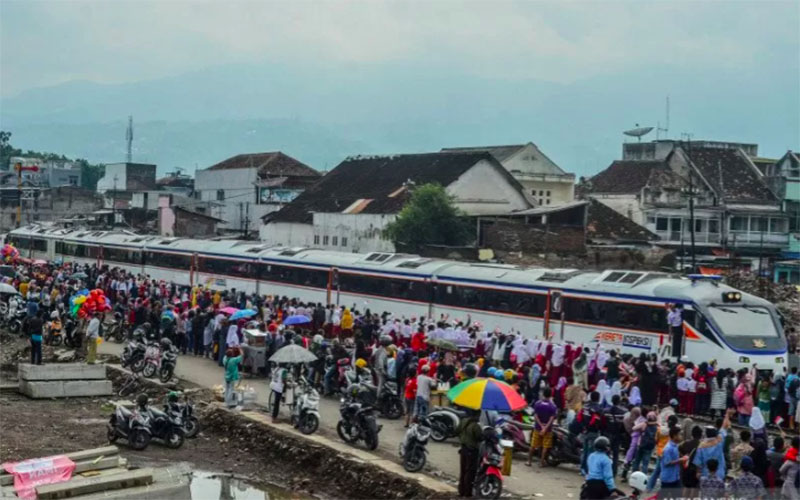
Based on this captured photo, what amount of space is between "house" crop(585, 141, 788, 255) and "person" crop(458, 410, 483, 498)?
1550 inches

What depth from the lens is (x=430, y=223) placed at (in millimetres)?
46406

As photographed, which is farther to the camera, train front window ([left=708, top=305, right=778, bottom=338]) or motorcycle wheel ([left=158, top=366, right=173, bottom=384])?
motorcycle wheel ([left=158, top=366, right=173, bottom=384])

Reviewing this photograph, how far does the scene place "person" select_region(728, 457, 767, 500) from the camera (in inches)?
463

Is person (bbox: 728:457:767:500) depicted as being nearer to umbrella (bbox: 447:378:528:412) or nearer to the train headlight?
umbrella (bbox: 447:378:528:412)

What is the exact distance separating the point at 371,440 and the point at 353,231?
35.3m

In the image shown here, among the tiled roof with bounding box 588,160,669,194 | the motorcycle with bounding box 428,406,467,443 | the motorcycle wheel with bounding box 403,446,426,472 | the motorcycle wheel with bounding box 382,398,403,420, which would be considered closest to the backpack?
the motorcycle wheel with bounding box 403,446,426,472

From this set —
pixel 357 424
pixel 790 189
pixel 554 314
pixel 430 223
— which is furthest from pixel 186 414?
pixel 790 189

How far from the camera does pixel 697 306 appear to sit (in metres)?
23.6

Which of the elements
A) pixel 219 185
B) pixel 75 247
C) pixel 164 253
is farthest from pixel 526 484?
pixel 219 185

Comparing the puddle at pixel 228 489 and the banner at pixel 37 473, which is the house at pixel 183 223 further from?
the banner at pixel 37 473

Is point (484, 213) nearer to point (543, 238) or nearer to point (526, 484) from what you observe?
point (543, 238)

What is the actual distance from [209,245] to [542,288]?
2022cm

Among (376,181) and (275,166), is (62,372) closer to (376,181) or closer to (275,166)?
(376,181)

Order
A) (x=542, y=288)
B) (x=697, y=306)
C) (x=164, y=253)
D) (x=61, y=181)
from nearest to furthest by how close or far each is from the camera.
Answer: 1. (x=697, y=306)
2. (x=542, y=288)
3. (x=164, y=253)
4. (x=61, y=181)
